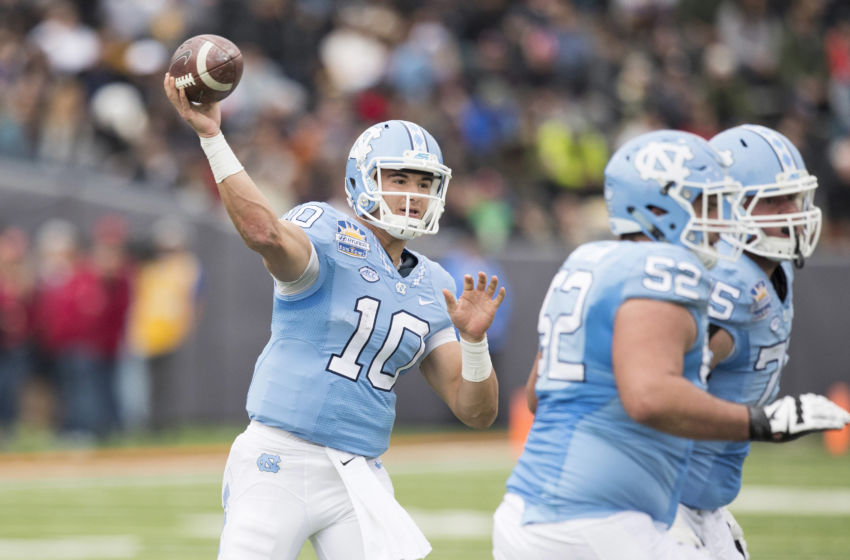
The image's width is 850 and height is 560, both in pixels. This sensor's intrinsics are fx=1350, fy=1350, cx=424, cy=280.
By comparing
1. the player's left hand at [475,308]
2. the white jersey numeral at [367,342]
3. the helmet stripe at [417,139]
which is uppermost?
the helmet stripe at [417,139]

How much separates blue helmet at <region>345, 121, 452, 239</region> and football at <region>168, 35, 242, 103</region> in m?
0.53

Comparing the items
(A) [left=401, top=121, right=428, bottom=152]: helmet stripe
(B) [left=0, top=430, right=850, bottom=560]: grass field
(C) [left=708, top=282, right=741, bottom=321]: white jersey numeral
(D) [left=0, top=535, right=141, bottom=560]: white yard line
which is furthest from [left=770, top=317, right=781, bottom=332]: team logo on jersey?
(D) [left=0, top=535, right=141, bottom=560]: white yard line

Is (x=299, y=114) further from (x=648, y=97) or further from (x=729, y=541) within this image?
(x=729, y=541)

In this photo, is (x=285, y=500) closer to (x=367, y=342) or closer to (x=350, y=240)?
(x=367, y=342)

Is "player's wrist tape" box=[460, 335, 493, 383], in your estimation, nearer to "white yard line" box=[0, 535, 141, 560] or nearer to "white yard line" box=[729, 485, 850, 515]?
"white yard line" box=[0, 535, 141, 560]

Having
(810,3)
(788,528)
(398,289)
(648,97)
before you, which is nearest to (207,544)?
(788,528)

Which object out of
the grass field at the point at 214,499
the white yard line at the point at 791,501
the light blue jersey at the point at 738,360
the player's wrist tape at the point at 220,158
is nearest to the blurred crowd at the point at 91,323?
the grass field at the point at 214,499

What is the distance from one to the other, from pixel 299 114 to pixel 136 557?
804 centimetres

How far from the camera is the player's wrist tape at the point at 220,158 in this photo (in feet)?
12.9

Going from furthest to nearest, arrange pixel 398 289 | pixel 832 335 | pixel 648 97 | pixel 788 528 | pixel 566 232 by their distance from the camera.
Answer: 1. pixel 648 97
2. pixel 566 232
3. pixel 832 335
4. pixel 788 528
5. pixel 398 289

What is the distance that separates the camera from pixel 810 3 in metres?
16.5

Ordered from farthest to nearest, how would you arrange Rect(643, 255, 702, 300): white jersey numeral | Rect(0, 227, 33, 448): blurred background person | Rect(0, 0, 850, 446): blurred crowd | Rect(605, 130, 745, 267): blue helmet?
Rect(0, 0, 850, 446): blurred crowd
Rect(0, 227, 33, 448): blurred background person
Rect(605, 130, 745, 267): blue helmet
Rect(643, 255, 702, 300): white jersey numeral

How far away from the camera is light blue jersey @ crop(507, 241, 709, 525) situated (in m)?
3.29

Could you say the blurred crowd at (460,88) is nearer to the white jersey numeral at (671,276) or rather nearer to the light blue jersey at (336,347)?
the light blue jersey at (336,347)
